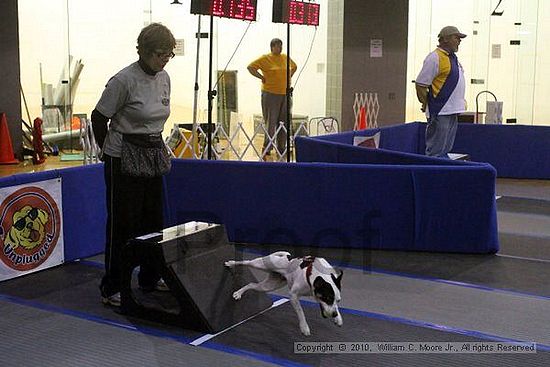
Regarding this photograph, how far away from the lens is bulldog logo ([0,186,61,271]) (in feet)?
17.0

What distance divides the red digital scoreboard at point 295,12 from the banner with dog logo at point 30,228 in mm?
5470

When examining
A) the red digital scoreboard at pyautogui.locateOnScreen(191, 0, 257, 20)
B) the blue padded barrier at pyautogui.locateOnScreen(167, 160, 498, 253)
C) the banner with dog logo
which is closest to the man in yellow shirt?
the red digital scoreboard at pyautogui.locateOnScreen(191, 0, 257, 20)

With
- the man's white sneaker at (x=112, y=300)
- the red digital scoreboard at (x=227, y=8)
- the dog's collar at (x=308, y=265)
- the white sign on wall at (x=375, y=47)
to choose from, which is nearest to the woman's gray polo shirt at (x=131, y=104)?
the man's white sneaker at (x=112, y=300)

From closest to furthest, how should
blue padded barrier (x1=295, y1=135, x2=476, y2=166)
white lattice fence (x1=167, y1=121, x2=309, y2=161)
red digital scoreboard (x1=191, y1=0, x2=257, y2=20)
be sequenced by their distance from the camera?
1. blue padded barrier (x1=295, y1=135, x2=476, y2=166)
2. red digital scoreboard (x1=191, y1=0, x2=257, y2=20)
3. white lattice fence (x1=167, y1=121, x2=309, y2=161)

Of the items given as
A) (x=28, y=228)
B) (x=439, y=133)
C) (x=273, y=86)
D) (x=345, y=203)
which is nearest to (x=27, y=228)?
(x=28, y=228)

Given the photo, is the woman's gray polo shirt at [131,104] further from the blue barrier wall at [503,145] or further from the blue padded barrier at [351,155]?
the blue barrier wall at [503,145]

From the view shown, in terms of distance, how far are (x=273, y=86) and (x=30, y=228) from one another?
6.13 m

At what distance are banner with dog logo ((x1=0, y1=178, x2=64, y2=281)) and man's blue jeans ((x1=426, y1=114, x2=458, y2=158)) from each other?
391 centimetres

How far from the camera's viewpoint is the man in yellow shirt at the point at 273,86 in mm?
10924

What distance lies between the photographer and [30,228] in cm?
535

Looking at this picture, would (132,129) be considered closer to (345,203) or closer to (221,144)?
(345,203)

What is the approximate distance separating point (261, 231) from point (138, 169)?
188cm

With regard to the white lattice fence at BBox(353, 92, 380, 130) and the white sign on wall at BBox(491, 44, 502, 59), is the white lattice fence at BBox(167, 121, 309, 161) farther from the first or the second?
the white sign on wall at BBox(491, 44, 502, 59)

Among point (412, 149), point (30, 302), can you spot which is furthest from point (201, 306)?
point (412, 149)
